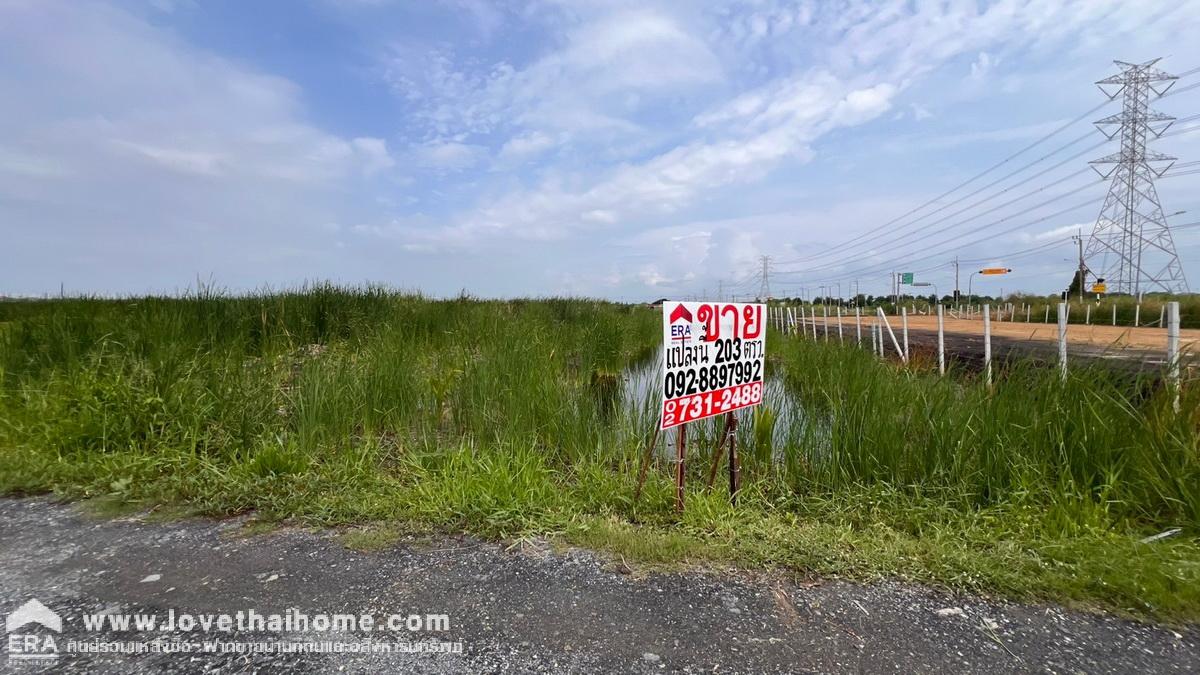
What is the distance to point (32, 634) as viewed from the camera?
6.74ft

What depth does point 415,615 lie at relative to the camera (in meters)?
2.18

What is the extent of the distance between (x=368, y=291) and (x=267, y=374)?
22.5 ft

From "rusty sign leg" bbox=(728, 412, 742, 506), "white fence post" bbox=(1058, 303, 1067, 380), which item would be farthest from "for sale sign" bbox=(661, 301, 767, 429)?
"white fence post" bbox=(1058, 303, 1067, 380)

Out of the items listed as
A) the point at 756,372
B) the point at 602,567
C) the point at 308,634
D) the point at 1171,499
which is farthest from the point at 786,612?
the point at 1171,499

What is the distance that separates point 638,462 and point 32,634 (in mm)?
3326

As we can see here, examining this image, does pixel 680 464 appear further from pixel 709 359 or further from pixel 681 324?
pixel 681 324

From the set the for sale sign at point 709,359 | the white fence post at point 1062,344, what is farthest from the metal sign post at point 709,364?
the white fence post at point 1062,344

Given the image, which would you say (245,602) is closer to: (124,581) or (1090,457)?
(124,581)

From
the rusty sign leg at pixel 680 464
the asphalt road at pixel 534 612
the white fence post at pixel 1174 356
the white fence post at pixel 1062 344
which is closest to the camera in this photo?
the asphalt road at pixel 534 612

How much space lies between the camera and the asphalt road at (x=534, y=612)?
6.26 ft

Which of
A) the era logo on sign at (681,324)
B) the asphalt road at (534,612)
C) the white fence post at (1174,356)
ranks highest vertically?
the era logo on sign at (681,324)

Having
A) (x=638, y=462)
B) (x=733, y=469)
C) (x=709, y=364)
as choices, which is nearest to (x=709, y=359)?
(x=709, y=364)

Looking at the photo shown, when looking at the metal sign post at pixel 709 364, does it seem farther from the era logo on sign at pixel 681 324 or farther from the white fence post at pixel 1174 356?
the white fence post at pixel 1174 356

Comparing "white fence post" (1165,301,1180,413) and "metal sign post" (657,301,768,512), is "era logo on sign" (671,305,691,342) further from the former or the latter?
"white fence post" (1165,301,1180,413)
